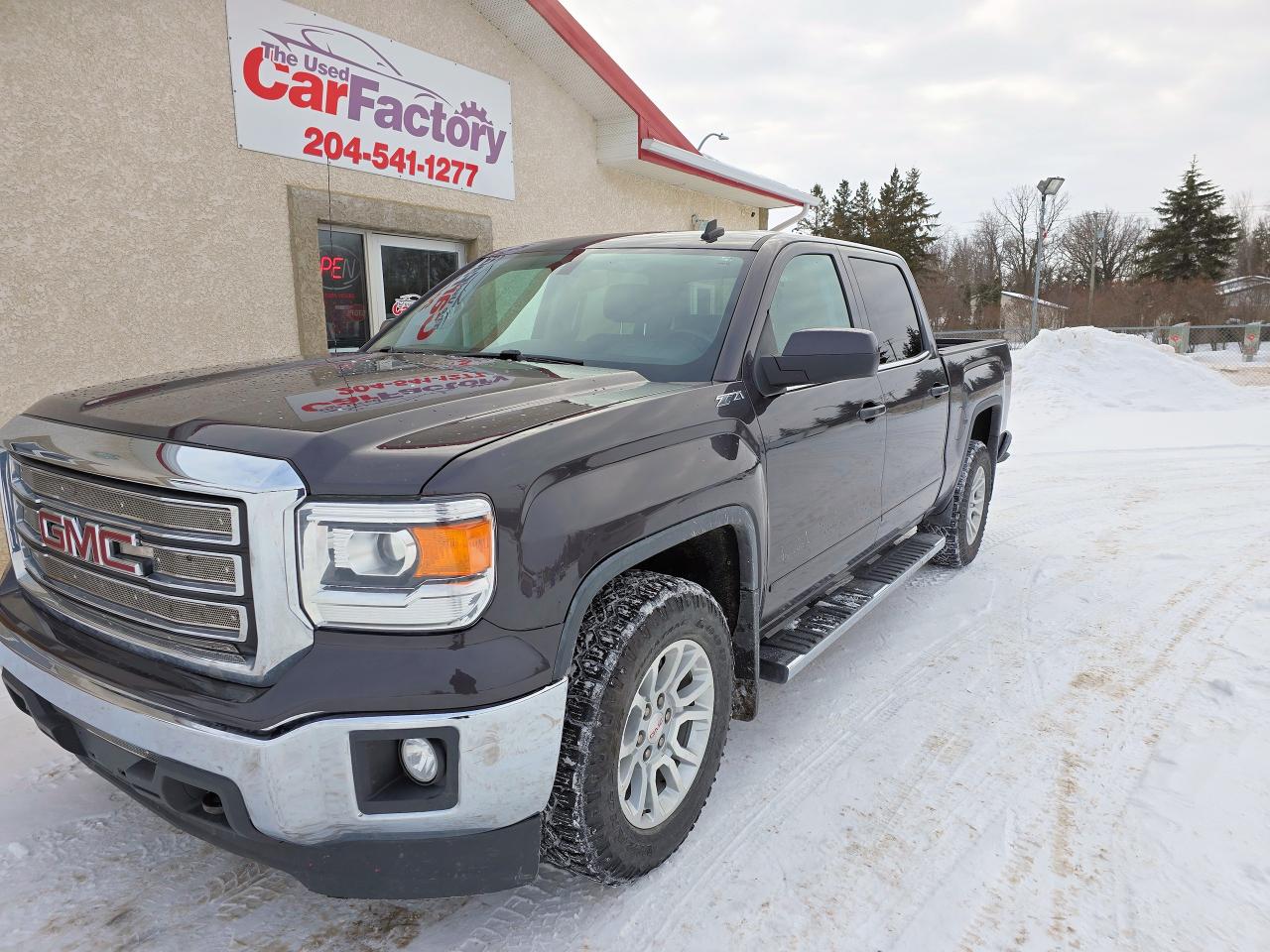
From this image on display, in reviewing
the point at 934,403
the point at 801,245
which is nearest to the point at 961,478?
the point at 934,403

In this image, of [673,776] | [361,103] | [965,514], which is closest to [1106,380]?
[965,514]

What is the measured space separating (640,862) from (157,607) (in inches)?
54.7

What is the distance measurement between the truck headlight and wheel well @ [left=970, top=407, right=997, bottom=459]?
4.48 m

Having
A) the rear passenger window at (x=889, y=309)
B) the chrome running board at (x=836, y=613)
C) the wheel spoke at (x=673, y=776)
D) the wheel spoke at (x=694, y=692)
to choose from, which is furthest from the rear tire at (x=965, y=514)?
the wheel spoke at (x=673, y=776)

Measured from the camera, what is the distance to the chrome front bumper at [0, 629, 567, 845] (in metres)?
1.67

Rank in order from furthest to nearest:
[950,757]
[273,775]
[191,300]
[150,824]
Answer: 1. [191,300]
2. [950,757]
3. [150,824]
4. [273,775]

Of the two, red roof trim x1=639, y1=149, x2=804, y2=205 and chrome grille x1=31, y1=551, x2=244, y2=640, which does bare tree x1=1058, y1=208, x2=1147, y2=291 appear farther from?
chrome grille x1=31, y1=551, x2=244, y2=640

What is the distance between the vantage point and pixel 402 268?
7312 millimetres

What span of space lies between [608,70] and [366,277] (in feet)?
10.8

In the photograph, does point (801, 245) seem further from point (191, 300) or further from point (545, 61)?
point (545, 61)

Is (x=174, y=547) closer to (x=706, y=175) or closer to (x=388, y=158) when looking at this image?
(x=388, y=158)

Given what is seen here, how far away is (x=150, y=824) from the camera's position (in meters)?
2.55

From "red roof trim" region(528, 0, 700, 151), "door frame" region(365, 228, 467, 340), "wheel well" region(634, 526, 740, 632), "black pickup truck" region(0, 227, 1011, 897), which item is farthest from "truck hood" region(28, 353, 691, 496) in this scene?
"red roof trim" region(528, 0, 700, 151)

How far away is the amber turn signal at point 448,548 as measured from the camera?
1.71m
